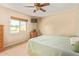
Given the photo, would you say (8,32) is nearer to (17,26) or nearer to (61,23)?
(17,26)

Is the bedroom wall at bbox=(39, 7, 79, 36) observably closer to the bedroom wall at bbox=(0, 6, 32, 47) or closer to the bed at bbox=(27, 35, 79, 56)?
the bed at bbox=(27, 35, 79, 56)

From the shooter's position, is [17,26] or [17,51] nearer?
[17,51]

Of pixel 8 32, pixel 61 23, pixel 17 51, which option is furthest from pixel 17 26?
pixel 61 23

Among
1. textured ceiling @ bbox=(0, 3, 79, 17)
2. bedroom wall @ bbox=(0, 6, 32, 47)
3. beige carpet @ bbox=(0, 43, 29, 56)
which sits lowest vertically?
beige carpet @ bbox=(0, 43, 29, 56)

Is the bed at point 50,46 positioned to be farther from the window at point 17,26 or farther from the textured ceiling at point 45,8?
the textured ceiling at point 45,8

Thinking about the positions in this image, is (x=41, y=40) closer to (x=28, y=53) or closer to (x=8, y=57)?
(x=28, y=53)

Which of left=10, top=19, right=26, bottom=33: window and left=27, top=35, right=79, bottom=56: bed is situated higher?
left=10, top=19, right=26, bottom=33: window

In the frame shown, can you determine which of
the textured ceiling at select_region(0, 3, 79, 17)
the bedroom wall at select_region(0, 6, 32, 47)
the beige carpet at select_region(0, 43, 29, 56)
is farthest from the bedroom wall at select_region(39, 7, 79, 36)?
the beige carpet at select_region(0, 43, 29, 56)

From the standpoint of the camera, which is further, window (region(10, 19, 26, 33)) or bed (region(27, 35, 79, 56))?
window (region(10, 19, 26, 33))

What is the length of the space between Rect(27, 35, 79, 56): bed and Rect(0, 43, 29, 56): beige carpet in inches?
3.8

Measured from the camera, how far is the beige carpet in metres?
1.80

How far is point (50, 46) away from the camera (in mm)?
1798

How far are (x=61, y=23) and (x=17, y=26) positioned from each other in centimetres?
83

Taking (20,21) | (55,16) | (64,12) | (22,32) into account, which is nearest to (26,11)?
(20,21)
